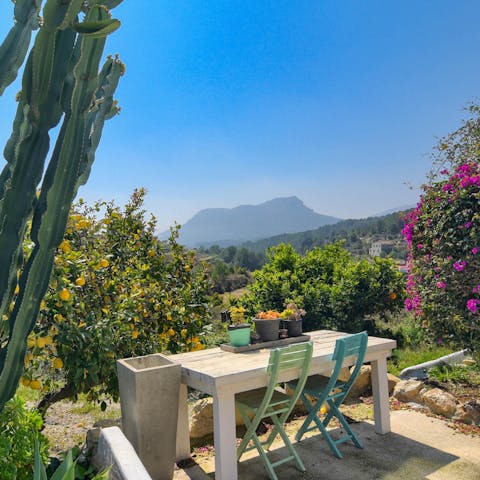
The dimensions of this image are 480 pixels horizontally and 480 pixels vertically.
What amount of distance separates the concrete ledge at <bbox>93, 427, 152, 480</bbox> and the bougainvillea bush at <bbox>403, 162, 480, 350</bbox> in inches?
130

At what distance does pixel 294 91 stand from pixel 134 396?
10.9m

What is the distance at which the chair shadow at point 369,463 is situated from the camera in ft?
9.57

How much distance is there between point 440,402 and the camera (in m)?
3.97

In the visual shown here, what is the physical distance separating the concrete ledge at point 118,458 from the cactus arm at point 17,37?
160 centimetres

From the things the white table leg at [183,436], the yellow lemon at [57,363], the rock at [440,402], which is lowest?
the rock at [440,402]

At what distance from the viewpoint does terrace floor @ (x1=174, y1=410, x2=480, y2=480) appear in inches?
115

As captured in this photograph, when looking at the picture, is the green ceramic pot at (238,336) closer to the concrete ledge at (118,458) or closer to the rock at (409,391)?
the concrete ledge at (118,458)

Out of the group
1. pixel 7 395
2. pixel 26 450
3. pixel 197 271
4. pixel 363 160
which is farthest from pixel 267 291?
pixel 363 160

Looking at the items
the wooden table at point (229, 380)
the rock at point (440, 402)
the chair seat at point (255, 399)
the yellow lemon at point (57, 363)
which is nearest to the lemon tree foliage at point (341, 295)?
the rock at point (440, 402)

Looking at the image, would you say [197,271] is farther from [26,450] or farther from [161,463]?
[26,450]

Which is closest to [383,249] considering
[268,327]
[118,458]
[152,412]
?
[268,327]

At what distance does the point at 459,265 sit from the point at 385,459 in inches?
75.8

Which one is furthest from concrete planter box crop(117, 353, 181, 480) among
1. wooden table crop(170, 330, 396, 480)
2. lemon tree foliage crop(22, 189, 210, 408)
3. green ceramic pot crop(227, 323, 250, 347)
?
green ceramic pot crop(227, 323, 250, 347)

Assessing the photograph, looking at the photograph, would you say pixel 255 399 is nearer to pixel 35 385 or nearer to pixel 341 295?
pixel 35 385
